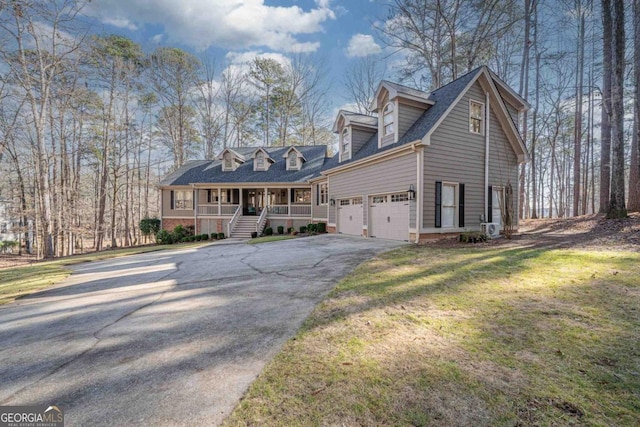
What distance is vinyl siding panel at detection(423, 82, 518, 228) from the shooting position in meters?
10.4

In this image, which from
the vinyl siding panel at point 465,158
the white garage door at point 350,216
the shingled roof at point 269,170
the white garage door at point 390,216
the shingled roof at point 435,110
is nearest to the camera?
the vinyl siding panel at point 465,158

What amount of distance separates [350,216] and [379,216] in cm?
234

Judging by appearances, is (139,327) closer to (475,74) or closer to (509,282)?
(509,282)

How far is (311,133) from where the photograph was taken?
96.5 feet

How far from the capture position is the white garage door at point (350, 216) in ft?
45.3

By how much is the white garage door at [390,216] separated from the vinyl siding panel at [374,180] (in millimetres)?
321

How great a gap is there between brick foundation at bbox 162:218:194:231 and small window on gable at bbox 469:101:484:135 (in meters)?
19.8

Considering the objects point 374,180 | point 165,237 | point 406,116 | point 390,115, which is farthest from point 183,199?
point 406,116

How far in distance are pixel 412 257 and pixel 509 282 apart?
265 centimetres

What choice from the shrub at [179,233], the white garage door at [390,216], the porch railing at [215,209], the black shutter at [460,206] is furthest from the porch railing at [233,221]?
the black shutter at [460,206]

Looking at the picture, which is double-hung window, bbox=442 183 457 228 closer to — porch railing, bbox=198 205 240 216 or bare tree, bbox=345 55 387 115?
bare tree, bbox=345 55 387 115

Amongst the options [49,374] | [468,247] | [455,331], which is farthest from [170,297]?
[468,247]

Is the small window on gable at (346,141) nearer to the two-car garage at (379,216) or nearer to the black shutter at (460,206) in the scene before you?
the two-car garage at (379,216)

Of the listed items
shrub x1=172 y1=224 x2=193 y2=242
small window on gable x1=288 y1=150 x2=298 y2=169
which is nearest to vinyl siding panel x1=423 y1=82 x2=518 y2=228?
small window on gable x1=288 y1=150 x2=298 y2=169
